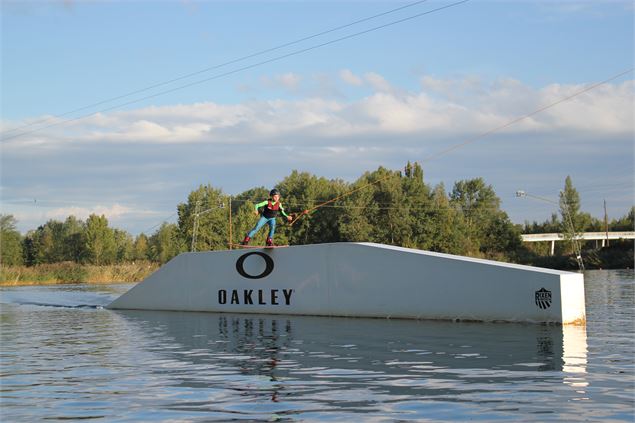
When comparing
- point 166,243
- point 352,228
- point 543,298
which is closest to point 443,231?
point 352,228

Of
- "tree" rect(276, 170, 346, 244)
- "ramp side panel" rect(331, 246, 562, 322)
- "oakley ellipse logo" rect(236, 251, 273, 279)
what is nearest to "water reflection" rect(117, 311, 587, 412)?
"ramp side panel" rect(331, 246, 562, 322)

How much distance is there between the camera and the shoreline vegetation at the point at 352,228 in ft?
230

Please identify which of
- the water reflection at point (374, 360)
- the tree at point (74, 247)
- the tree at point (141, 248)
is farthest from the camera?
the tree at point (141, 248)

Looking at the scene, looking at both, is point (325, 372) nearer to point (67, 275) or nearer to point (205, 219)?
point (67, 275)

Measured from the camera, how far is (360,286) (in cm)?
1639

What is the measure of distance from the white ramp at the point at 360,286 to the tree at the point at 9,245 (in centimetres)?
6756

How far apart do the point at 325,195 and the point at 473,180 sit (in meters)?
28.2

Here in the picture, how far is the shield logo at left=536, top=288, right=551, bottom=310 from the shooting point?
1367cm

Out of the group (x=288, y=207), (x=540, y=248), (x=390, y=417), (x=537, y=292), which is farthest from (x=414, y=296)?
(x=540, y=248)

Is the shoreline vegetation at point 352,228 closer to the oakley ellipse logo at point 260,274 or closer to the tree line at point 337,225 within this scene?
the tree line at point 337,225

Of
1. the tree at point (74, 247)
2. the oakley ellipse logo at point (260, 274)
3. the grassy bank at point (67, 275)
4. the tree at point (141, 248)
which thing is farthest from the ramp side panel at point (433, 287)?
the tree at point (141, 248)

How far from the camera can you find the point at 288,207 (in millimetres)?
83125

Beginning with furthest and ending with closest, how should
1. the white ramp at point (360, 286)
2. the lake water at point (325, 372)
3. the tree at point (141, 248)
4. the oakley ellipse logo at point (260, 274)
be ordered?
the tree at point (141, 248) < the oakley ellipse logo at point (260, 274) < the white ramp at point (360, 286) < the lake water at point (325, 372)

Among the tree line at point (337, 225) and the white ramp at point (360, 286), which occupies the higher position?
the tree line at point (337, 225)
